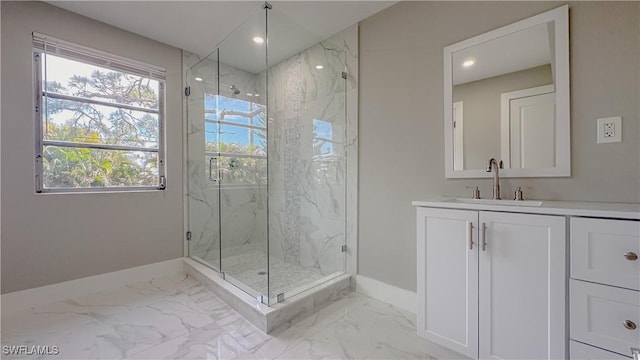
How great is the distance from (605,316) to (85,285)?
11.4ft

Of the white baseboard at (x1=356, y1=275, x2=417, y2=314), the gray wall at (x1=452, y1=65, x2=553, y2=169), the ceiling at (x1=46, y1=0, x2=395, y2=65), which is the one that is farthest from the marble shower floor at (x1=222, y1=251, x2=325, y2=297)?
the ceiling at (x1=46, y1=0, x2=395, y2=65)

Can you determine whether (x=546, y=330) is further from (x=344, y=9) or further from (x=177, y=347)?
(x=344, y=9)

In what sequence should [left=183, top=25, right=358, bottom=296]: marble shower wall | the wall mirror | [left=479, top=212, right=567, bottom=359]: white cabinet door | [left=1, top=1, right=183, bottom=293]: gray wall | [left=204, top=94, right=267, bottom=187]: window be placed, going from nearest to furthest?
1. [left=479, top=212, right=567, bottom=359]: white cabinet door
2. the wall mirror
3. [left=1, top=1, right=183, bottom=293]: gray wall
4. [left=183, top=25, right=358, bottom=296]: marble shower wall
5. [left=204, top=94, right=267, bottom=187]: window

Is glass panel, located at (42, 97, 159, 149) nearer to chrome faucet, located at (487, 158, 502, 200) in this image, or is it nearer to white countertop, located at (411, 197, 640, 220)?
white countertop, located at (411, 197, 640, 220)

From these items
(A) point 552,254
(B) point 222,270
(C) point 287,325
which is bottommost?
(C) point 287,325

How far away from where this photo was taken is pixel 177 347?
1491mm

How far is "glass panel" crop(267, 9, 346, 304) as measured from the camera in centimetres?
242

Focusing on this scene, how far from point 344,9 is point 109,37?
7.36 ft

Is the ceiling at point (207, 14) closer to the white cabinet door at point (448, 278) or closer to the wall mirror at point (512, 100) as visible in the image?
the wall mirror at point (512, 100)

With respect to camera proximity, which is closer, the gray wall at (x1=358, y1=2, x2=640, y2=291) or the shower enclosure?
the gray wall at (x1=358, y1=2, x2=640, y2=291)

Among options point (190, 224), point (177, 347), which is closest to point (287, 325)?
point (177, 347)

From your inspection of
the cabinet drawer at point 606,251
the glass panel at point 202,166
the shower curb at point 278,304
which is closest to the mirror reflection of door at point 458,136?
the cabinet drawer at point 606,251

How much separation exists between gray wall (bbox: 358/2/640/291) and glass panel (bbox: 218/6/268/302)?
3.44ft

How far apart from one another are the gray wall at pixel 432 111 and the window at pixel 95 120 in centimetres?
224
